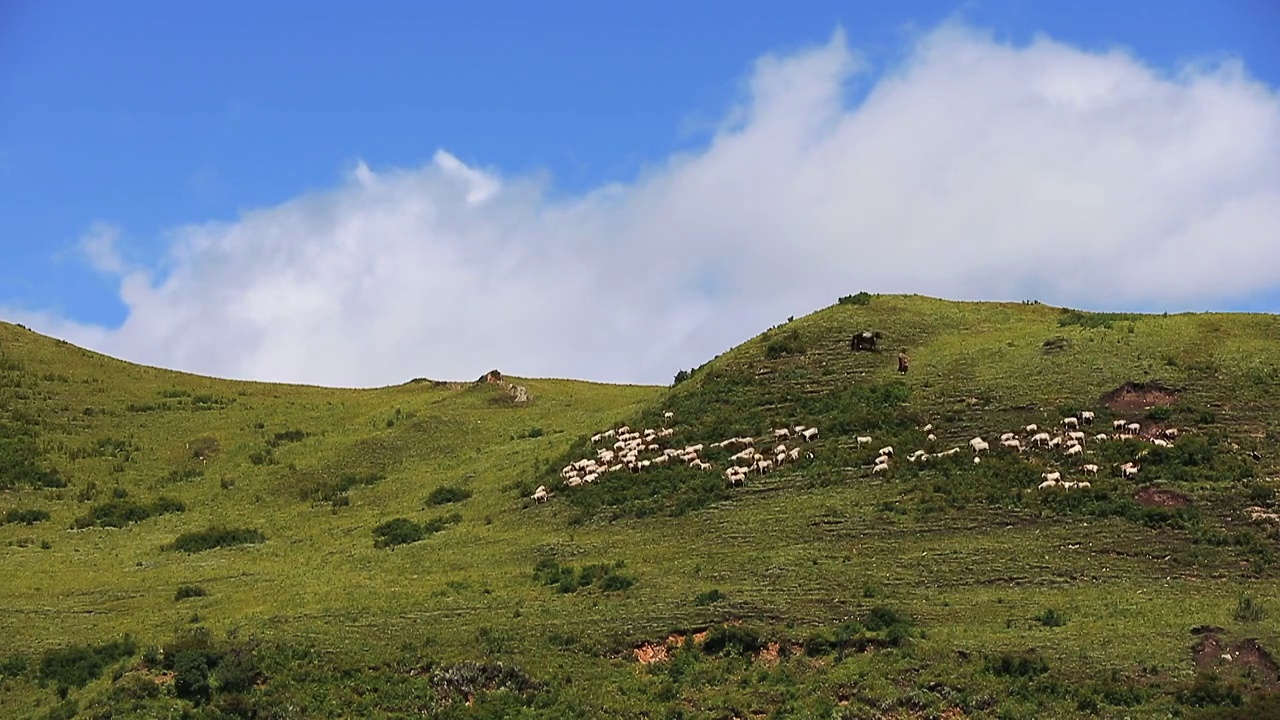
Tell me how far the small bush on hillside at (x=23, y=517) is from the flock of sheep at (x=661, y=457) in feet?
72.2

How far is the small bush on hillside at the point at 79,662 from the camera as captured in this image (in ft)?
130

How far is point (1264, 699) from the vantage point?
3200 centimetres

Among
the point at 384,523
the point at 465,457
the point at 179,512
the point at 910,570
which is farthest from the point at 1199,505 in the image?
the point at 179,512

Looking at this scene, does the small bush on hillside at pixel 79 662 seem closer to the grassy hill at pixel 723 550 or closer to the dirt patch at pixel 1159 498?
the grassy hill at pixel 723 550

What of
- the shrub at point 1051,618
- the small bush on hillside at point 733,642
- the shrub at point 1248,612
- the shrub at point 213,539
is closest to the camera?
the shrub at point 1248,612

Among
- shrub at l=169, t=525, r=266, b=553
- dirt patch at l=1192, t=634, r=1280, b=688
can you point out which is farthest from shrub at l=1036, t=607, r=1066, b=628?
shrub at l=169, t=525, r=266, b=553

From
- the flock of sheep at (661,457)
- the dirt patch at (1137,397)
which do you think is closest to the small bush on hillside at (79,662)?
the flock of sheep at (661,457)

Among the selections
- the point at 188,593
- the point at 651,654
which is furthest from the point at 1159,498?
the point at 188,593

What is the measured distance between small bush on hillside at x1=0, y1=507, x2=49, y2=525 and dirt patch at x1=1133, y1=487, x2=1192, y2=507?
4410 cm

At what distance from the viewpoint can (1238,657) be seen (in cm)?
3425

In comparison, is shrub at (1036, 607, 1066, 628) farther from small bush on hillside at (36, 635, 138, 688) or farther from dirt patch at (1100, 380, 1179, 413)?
small bush on hillside at (36, 635, 138, 688)

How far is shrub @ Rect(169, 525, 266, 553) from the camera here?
55.7 metres

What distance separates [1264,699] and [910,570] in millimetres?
12557

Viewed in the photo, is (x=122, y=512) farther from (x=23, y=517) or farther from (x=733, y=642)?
(x=733, y=642)
